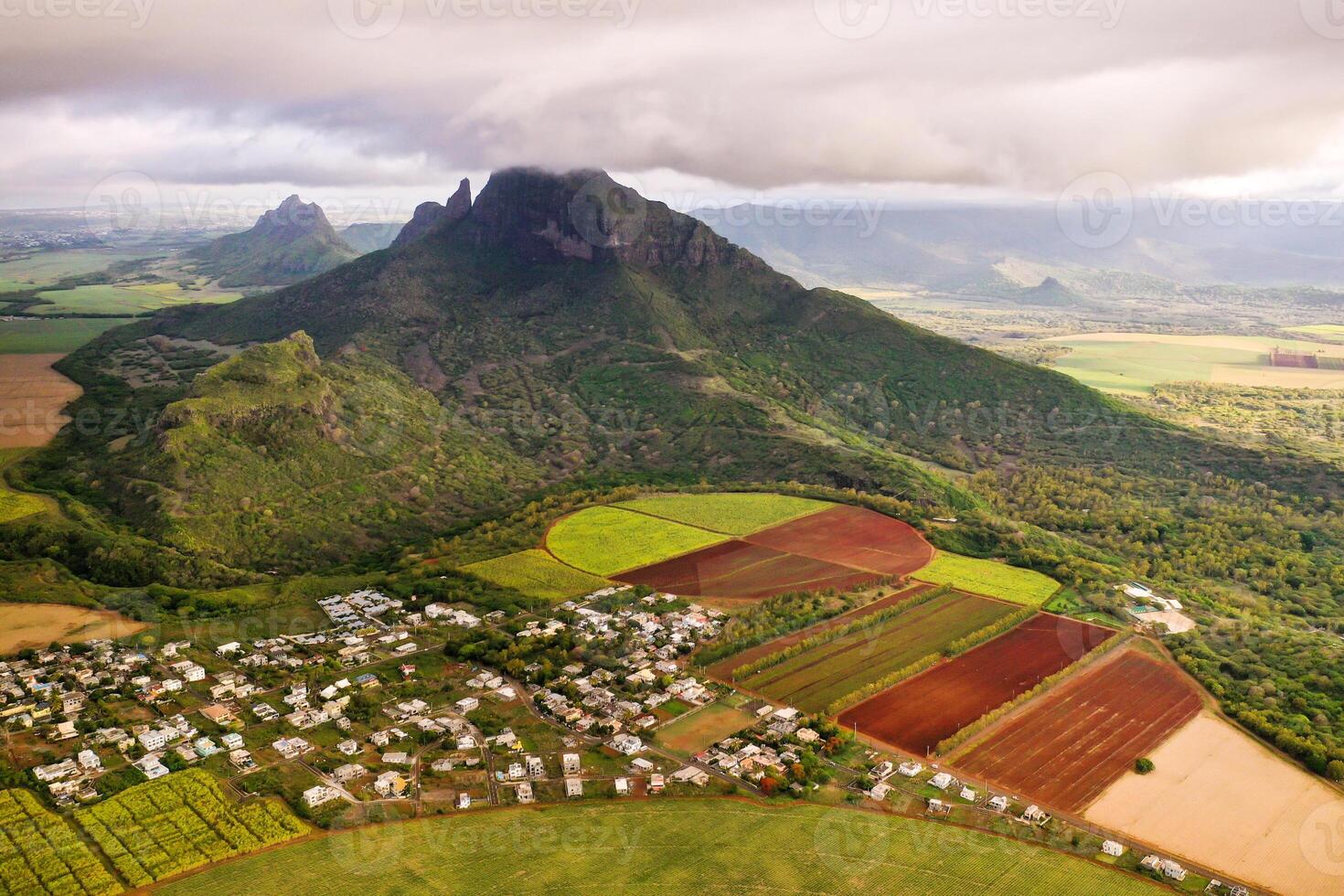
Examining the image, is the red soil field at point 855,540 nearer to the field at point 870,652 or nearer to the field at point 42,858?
the field at point 870,652

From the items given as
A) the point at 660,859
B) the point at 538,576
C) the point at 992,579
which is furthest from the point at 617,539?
the point at 660,859

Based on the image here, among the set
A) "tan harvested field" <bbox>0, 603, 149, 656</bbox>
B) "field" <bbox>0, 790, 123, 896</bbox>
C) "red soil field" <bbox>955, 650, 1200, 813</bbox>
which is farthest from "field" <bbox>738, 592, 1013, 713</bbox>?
"tan harvested field" <bbox>0, 603, 149, 656</bbox>

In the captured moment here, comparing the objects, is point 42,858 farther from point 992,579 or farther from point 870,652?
point 992,579

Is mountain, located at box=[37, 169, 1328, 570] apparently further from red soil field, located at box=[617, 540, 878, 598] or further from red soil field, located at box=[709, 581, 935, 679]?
red soil field, located at box=[709, 581, 935, 679]

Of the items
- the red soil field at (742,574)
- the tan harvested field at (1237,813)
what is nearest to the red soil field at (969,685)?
the tan harvested field at (1237,813)

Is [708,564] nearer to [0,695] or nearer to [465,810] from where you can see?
[465,810]
